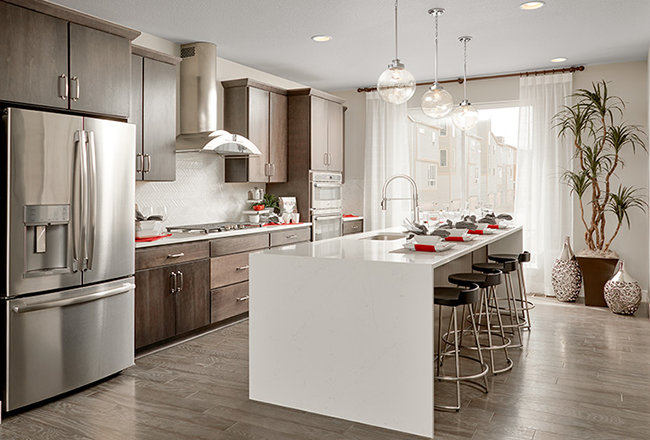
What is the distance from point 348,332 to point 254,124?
349cm

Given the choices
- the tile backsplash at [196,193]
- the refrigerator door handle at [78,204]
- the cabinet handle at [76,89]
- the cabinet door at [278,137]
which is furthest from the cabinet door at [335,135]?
the refrigerator door handle at [78,204]

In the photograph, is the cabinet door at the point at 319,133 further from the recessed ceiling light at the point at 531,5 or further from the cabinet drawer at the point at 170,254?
the recessed ceiling light at the point at 531,5

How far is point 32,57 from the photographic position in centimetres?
319

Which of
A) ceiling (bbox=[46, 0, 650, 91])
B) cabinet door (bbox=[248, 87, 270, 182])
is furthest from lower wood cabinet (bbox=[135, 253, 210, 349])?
ceiling (bbox=[46, 0, 650, 91])

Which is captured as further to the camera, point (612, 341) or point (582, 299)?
point (582, 299)

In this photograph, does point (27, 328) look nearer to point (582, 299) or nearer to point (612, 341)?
point (612, 341)

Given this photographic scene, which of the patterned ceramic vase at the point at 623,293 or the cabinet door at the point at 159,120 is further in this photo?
the patterned ceramic vase at the point at 623,293

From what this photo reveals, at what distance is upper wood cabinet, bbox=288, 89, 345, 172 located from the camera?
21.3 feet

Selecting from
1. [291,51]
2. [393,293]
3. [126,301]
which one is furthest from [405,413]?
[291,51]

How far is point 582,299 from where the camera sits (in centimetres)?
632

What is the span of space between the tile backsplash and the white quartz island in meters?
2.21

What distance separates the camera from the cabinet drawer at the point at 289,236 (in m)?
5.72

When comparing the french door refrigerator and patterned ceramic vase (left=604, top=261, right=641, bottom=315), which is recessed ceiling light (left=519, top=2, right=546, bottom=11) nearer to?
patterned ceramic vase (left=604, top=261, right=641, bottom=315)

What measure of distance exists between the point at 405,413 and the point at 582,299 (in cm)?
433
